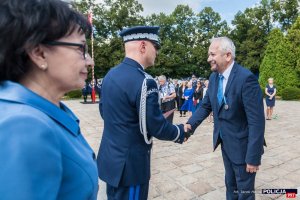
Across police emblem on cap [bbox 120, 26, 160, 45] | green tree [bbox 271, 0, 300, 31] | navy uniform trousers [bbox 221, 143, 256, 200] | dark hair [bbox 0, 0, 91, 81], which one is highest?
green tree [bbox 271, 0, 300, 31]

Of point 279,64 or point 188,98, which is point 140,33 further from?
point 279,64

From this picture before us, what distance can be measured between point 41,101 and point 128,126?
1.40 m

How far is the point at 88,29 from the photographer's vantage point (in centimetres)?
127

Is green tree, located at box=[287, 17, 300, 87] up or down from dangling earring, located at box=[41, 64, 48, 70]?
up

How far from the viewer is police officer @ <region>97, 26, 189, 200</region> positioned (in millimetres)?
2289

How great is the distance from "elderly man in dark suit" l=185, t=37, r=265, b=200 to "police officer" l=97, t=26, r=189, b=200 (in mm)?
685

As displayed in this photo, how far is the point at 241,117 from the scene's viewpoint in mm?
2842

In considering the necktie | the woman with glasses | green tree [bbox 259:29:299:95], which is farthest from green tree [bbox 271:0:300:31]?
the woman with glasses

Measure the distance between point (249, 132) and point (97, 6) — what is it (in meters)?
40.3

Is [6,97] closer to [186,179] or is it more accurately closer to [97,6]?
[186,179]

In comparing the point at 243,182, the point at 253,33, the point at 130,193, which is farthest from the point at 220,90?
the point at 253,33

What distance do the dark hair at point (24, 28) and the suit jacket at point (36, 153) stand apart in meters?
0.08

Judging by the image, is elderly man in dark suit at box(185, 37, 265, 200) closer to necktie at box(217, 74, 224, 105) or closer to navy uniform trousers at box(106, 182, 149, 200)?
necktie at box(217, 74, 224, 105)

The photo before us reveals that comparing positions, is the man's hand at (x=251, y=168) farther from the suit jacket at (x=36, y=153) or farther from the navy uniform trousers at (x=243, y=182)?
the suit jacket at (x=36, y=153)
